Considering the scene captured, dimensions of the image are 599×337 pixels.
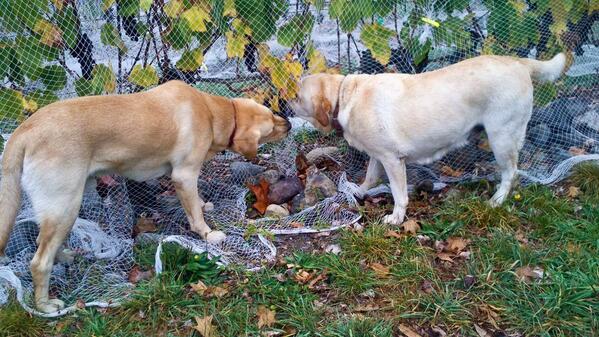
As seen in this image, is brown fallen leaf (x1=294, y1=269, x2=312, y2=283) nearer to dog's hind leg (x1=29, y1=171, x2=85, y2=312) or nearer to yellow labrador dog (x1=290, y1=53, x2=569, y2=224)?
yellow labrador dog (x1=290, y1=53, x2=569, y2=224)

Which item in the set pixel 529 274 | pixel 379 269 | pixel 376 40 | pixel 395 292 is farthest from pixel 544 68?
pixel 395 292

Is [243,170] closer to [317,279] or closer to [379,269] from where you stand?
[317,279]

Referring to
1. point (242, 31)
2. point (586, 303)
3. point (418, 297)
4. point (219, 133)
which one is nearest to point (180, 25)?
point (242, 31)

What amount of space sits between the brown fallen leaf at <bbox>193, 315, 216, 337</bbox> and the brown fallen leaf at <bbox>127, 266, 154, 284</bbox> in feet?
2.28

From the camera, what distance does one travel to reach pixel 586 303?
3.10 meters

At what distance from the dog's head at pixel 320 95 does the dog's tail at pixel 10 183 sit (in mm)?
2070

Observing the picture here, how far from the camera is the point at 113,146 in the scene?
11.8 feet

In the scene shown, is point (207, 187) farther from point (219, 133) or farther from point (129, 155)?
point (129, 155)

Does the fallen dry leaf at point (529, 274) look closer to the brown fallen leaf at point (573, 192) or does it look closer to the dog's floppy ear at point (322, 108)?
the brown fallen leaf at point (573, 192)

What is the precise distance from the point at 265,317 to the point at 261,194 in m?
1.56

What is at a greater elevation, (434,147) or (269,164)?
(434,147)

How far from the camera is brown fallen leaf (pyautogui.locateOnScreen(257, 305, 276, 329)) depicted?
10.4 feet

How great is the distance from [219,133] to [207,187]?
2.84 ft

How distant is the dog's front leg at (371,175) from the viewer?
4660 mm
